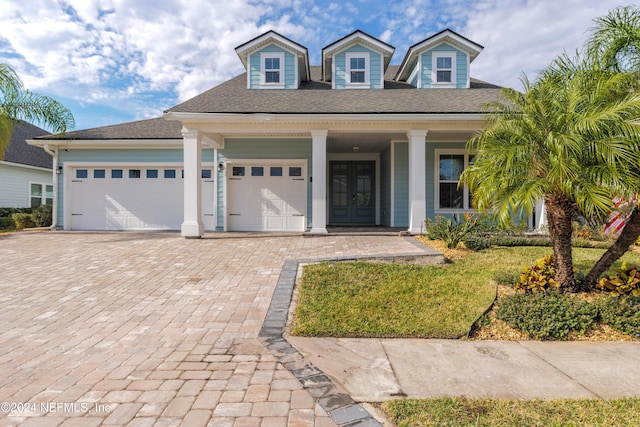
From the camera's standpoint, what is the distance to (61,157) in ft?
40.2

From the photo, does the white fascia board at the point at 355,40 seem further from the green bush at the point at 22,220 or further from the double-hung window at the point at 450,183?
the green bush at the point at 22,220

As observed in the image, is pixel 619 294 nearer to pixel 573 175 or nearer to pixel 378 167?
pixel 573 175

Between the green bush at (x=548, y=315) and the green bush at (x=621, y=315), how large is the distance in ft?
0.37

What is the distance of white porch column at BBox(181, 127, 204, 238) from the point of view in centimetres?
955

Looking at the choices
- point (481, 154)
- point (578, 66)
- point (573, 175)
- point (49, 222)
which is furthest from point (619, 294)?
point (49, 222)

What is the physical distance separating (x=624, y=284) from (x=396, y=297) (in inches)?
120

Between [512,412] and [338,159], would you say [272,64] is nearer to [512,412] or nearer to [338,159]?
[338,159]

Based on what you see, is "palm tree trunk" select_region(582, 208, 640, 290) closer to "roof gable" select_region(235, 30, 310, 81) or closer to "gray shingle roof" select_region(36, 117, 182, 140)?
"roof gable" select_region(235, 30, 310, 81)

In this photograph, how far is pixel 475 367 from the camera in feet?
10.2

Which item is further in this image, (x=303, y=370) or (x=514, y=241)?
(x=514, y=241)

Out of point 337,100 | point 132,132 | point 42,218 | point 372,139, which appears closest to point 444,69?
point 372,139

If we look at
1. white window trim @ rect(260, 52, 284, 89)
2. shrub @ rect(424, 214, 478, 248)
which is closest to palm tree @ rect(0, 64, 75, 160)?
white window trim @ rect(260, 52, 284, 89)

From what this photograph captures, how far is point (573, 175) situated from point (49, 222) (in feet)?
55.6

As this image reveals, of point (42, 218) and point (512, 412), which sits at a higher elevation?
point (42, 218)
